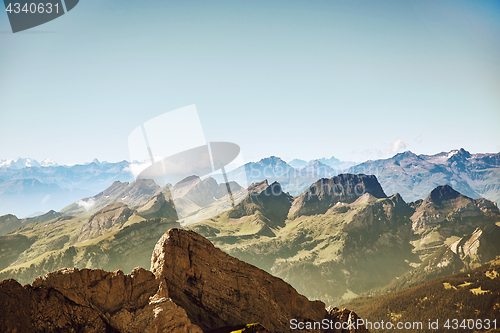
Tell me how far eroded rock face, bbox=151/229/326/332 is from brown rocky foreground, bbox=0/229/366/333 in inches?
3.3

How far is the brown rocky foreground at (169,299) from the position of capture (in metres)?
15.8

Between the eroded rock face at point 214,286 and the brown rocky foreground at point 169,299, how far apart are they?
0.08 metres

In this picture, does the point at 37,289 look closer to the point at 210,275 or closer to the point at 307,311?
the point at 210,275

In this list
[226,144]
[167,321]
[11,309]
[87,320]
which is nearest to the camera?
[11,309]

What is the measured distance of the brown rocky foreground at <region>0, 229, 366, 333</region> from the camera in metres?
15.8

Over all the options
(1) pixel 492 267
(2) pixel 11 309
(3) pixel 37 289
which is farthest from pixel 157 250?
(1) pixel 492 267

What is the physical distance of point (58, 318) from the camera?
634 inches

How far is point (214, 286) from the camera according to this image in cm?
2825

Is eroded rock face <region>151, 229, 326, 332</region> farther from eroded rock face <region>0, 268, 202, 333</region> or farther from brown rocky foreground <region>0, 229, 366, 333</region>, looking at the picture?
eroded rock face <region>0, 268, 202, 333</region>

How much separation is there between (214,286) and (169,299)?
282 inches

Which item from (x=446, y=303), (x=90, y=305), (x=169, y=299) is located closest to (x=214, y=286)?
(x=169, y=299)

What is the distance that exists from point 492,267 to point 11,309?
874ft

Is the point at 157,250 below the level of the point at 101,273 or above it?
below

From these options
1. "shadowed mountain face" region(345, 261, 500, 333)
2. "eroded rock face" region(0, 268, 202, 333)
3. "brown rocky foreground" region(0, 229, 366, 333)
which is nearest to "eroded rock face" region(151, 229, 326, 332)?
"brown rocky foreground" region(0, 229, 366, 333)
